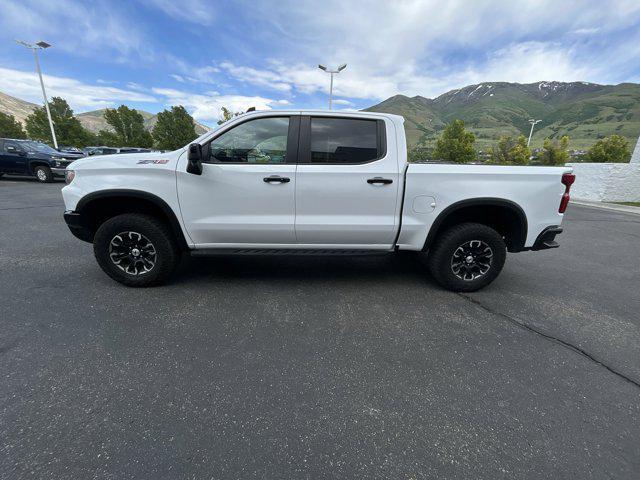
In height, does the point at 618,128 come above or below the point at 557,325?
above

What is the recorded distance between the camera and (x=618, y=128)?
121 m

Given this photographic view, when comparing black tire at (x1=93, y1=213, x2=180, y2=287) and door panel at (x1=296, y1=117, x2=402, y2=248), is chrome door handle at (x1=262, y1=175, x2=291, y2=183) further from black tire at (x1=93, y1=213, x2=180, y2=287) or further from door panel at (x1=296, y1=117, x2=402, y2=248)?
black tire at (x1=93, y1=213, x2=180, y2=287)

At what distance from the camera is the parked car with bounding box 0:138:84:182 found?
11.7 m

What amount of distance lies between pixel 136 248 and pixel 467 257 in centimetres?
375

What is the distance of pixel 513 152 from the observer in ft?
118

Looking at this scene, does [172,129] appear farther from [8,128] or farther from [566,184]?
[566,184]

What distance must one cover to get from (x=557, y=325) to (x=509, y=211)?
4.09 feet

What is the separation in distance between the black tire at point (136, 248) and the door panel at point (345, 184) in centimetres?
148

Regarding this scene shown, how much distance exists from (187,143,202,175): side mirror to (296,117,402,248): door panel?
98cm

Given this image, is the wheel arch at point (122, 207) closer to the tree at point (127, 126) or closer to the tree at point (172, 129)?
the tree at point (172, 129)

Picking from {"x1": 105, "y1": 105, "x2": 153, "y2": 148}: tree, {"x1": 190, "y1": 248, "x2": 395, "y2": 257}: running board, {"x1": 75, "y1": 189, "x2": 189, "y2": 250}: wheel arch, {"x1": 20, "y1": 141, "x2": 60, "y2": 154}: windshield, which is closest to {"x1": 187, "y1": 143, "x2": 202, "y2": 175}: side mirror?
{"x1": 75, "y1": 189, "x2": 189, "y2": 250}: wheel arch

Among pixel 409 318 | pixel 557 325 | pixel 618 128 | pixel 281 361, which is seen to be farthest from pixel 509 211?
pixel 618 128

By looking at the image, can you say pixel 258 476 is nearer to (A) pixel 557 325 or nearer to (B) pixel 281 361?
(B) pixel 281 361

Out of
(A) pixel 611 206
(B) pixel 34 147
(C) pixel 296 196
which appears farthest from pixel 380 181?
(B) pixel 34 147
